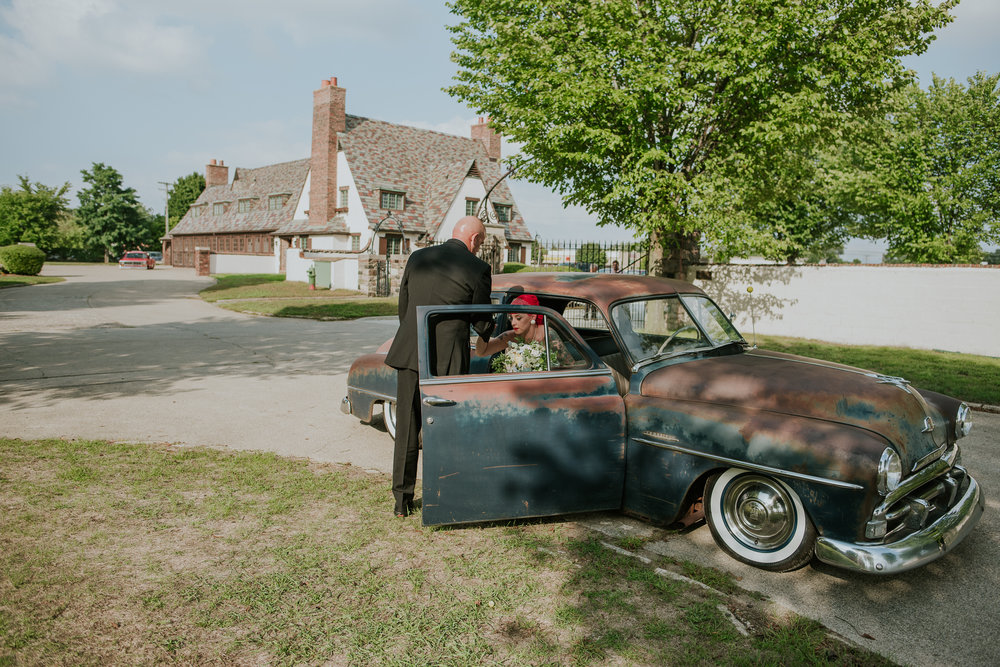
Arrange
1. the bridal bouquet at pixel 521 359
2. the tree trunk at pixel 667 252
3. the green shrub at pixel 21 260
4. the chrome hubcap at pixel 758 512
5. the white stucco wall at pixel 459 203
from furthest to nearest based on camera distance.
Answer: the white stucco wall at pixel 459 203 < the green shrub at pixel 21 260 < the tree trunk at pixel 667 252 < the bridal bouquet at pixel 521 359 < the chrome hubcap at pixel 758 512

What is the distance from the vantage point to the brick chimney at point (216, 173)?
60.7 m

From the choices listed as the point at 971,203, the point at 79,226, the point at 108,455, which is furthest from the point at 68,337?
the point at 79,226

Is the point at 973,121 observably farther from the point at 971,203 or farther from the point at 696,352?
the point at 696,352

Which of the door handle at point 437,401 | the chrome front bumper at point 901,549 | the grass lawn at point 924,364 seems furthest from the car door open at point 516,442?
the grass lawn at point 924,364

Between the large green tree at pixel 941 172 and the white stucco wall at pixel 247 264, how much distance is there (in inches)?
1503

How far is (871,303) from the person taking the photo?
15.6 m

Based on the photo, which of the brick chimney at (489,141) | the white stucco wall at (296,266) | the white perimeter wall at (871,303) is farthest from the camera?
the brick chimney at (489,141)

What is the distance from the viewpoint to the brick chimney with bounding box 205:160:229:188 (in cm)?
6067

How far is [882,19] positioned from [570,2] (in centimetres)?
658

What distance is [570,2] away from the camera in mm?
13281

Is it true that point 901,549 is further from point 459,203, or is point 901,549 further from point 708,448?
point 459,203

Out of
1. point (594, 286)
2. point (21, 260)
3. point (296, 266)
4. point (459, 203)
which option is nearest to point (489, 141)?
point (459, 203)

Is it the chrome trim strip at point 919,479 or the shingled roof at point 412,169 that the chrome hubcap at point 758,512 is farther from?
the shingled roof at point 412,169

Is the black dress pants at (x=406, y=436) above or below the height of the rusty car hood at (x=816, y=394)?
below
